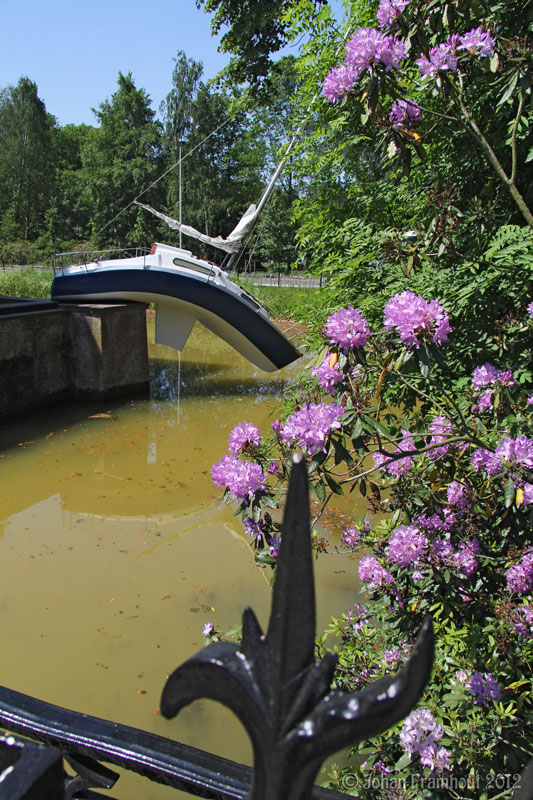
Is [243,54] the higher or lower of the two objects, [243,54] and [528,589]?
the higher

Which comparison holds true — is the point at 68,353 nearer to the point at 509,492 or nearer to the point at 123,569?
the point at 123,569

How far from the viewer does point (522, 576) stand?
228 cm

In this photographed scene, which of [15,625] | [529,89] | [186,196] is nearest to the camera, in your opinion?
[529,89]

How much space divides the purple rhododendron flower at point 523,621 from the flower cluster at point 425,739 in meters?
0.44

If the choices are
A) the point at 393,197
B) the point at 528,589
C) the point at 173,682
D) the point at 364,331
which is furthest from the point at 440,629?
the point at 393,197

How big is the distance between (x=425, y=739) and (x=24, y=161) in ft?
198

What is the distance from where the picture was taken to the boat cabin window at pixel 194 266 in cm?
1277

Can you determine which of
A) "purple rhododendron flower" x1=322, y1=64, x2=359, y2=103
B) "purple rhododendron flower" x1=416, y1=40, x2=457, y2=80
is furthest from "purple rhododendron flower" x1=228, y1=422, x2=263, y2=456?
"purple rhododendron flower" x1=416, y1=40, x2=457, y2=80

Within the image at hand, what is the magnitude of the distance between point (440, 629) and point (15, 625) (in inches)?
164

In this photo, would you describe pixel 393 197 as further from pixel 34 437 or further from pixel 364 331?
pixel 34 437

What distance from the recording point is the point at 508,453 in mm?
2201

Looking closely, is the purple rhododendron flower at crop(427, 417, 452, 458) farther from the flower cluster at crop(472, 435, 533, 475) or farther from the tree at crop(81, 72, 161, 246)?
the tree at crop(81, 72, 161, 246)

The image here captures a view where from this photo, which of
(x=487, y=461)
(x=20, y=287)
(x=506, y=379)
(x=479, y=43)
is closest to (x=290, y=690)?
(x=487, y=461)

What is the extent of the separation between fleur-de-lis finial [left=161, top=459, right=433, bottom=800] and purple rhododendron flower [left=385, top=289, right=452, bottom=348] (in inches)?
59.4
